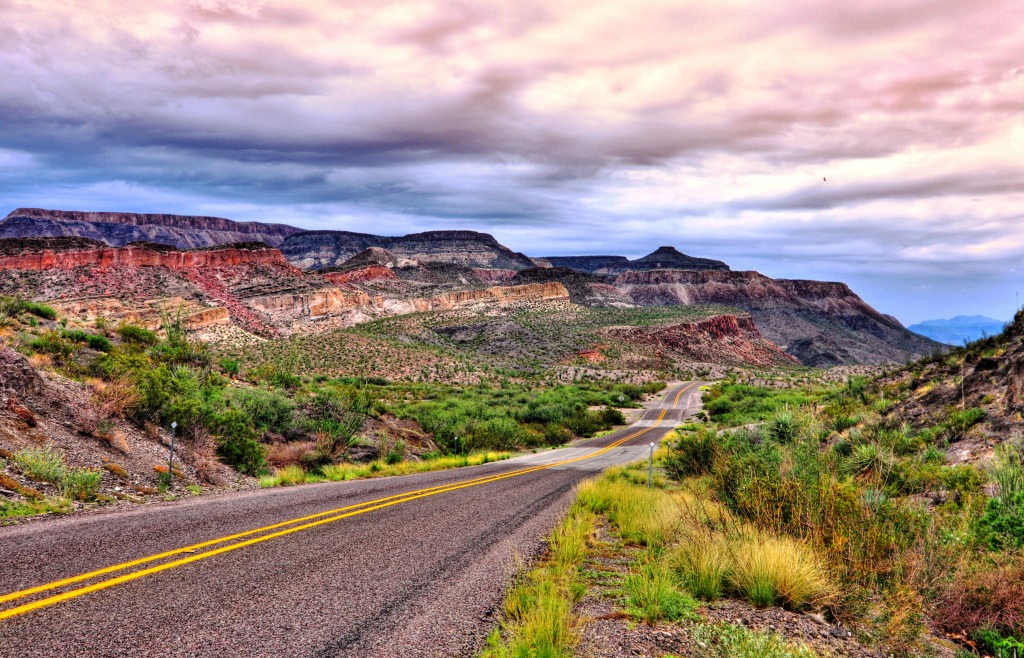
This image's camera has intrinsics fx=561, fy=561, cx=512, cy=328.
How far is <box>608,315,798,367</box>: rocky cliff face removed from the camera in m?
119

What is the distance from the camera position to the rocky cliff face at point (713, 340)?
119 m

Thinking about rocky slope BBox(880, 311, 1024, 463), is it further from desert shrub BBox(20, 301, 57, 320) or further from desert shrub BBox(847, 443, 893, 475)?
desert shrub BBox(20, 301, 57, 320)

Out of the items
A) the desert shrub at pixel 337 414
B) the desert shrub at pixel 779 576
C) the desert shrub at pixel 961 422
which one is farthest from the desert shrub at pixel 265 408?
the desert shrub at pixel 961 422

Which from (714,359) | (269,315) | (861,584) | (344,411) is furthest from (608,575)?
(714,359)

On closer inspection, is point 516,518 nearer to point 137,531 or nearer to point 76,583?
point 137,531

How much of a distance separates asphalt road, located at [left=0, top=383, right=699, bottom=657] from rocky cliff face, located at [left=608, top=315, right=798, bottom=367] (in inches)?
4217

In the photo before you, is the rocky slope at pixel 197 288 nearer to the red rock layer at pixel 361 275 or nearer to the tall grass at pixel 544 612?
the red rock layer at pixel 361 275

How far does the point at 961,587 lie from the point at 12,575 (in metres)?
9.22

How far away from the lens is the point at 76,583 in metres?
5.13

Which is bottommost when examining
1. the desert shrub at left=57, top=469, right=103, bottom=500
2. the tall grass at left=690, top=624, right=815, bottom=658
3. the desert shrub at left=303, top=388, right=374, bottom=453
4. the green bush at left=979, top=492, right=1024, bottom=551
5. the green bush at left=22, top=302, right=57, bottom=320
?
the desert shrub at left=303, top=388, right=374, bottom=453

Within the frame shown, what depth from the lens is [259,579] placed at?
5.80 metres

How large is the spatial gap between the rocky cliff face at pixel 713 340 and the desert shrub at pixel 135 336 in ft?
319

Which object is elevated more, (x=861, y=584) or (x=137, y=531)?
(x=861, y=584)

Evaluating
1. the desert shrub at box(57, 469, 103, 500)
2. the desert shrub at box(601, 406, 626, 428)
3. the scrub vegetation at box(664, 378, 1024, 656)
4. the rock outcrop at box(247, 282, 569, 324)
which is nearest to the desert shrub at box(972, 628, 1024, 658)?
the scrub vegetation at box(664, 378, 1024, 656)
